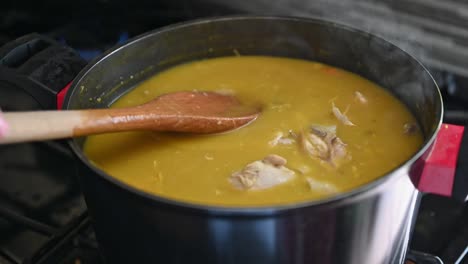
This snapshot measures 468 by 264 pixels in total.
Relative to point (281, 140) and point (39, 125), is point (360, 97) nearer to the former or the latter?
point (281, 140)

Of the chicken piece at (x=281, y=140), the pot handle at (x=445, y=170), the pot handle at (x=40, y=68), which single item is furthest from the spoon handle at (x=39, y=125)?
the pot handle at (x=445, y=170)

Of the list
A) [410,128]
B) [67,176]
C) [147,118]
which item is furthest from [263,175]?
[67,176]

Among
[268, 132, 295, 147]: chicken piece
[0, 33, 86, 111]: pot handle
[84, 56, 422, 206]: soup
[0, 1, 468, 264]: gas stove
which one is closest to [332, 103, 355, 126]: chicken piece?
[84, 56, 422, 206]: soup

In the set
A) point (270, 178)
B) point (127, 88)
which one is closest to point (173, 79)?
point (127, 88)

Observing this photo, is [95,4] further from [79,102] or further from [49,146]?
[79,102]

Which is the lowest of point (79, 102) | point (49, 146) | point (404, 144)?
point (49, 146)

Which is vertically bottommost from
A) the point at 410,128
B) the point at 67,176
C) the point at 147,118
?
the point at 67,176

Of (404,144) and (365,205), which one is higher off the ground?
(365,205)
